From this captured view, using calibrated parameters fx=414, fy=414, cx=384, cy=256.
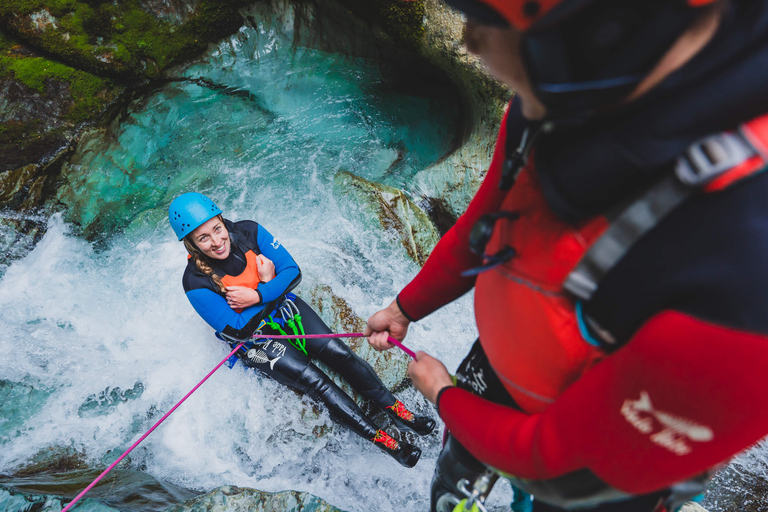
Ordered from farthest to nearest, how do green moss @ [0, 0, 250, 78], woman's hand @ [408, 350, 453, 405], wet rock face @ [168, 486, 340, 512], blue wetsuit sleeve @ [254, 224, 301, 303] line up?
green moss @ [0, 0, 250, 78] → blue wetsuit sleeve @ [254, 224, 301, 303] → wet rock face @ [168, 486, 340, 512] → woman's hand @ [408, 350, 453, 405]

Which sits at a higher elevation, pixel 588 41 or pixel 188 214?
pixel 188 214

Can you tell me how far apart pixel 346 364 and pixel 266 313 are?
702 mm

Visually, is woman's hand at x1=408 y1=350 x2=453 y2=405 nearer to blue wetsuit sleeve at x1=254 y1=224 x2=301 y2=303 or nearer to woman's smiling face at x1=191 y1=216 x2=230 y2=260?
blue wetsuit sleeve at x1=254 y1=224 x2=301 y2=303

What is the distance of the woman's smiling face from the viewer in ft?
9.43

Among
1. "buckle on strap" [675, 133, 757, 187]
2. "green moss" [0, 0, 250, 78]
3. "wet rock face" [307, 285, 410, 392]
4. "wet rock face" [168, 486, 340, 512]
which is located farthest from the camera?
"green moss" [0, 0, 250, 78]

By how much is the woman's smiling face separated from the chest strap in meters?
2.66

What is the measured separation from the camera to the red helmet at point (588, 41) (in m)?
0.56

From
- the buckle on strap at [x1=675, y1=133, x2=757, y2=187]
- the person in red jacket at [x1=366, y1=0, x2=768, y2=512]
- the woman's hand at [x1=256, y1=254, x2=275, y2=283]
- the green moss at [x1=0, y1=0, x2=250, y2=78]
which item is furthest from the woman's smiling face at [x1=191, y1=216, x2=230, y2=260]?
the buckle on strap at [x1=675, y1=133, x2=757, y2=187]

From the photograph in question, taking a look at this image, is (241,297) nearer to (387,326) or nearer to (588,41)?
(387,326)

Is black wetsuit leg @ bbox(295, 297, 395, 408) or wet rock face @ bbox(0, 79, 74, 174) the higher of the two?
wet rock face @ bbox(0, 79, 74, 174)

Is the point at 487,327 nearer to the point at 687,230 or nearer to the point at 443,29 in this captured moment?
the point at 687,230

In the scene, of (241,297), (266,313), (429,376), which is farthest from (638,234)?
(266,313)

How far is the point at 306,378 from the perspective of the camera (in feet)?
9.75

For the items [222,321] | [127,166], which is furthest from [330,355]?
[127,166]
